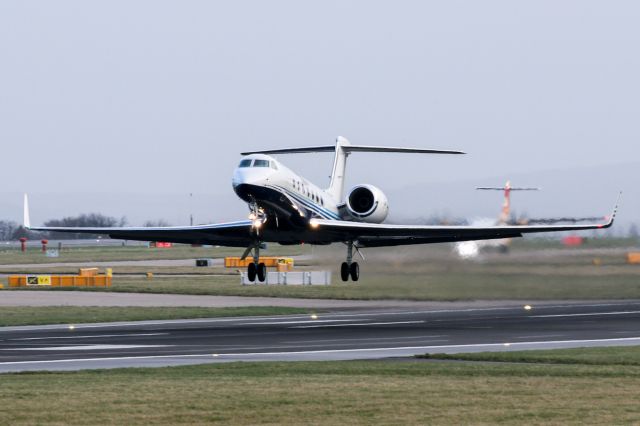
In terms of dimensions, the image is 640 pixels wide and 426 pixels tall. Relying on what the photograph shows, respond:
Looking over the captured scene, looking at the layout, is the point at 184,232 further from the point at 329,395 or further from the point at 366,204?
the point at 329,395

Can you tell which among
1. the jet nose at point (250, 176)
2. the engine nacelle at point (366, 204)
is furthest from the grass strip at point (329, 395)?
the engine nacelle at point (366, 204)

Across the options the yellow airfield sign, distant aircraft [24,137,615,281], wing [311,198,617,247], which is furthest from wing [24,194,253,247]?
the yellow airfield sign

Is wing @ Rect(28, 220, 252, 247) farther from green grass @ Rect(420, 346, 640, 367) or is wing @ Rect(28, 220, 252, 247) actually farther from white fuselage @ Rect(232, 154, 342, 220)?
green grass @ Rect(420, 346, 640, 367)

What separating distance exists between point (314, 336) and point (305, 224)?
18.1 ft

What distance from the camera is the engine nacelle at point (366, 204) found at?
4919 cm

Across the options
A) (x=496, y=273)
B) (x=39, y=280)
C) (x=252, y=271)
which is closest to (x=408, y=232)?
(x=252, y=271)

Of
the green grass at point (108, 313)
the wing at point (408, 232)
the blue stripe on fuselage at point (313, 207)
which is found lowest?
the green grass at point (108, 313)

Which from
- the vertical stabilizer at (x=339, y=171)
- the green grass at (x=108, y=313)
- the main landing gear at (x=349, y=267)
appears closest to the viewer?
the green grass at (x=108, y=313)

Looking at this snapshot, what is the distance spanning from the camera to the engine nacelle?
4919cm

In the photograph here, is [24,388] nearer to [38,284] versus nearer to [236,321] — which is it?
[236,321]

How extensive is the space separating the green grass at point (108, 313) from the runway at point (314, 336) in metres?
2.02

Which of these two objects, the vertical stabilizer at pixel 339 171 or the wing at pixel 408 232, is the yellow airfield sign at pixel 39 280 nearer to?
the vertical stabilizer at pixel 339 171

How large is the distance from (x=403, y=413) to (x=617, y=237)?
37.7 meters

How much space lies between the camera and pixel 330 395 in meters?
23.2
